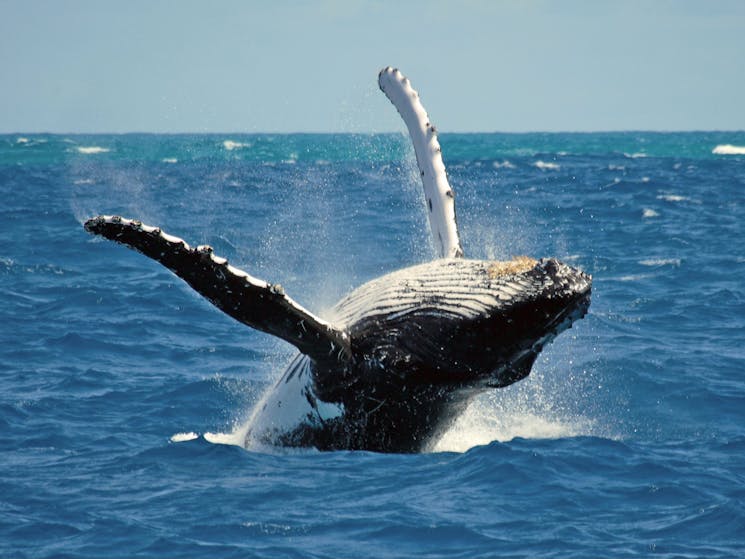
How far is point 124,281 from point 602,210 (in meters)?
15.8

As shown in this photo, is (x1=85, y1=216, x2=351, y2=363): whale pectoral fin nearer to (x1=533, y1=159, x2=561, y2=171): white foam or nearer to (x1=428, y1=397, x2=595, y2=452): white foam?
(x1=428, y1=397, x2=595, y2=452): white foam

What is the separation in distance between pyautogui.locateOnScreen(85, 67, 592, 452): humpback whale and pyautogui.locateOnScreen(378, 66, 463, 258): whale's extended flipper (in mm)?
1352

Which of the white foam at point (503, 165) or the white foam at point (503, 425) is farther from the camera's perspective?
the white foam at point (503, 165)

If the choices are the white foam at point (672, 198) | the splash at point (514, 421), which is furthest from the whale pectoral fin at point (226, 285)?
the white foam at point (672, 198)

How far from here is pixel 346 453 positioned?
8.35 metres

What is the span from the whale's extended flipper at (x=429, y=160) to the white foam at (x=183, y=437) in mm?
2482

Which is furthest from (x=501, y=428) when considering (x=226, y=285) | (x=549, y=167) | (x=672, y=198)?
(x=549, y=167)

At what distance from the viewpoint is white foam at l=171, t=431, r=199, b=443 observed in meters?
9.33

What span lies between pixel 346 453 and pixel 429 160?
2.94 meters

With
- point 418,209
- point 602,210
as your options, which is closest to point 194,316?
point 418,209

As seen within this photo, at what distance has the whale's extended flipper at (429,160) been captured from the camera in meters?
9.59

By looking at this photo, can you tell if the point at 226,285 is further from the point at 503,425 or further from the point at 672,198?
the point at 672,198

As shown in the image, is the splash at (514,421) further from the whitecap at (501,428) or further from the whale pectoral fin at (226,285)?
the whale pectoral fin at (226,285)

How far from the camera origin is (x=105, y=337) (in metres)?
14.0
